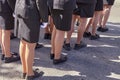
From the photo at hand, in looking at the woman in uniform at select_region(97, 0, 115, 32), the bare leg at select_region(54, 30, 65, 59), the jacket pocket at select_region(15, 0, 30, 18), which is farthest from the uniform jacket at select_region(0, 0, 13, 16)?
the woman in uniform at select_region(97, 0, 115, 32)

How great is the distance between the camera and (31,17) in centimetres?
391

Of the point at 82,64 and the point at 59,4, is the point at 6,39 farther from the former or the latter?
the point at 82,64

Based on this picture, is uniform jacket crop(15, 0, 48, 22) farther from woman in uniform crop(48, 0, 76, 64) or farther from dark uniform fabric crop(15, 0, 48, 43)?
woman in uniform crop(48, 0, 76, 64)

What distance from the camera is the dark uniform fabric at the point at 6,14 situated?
4.52 metres

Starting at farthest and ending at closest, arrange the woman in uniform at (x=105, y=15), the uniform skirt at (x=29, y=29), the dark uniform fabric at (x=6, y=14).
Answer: the woman in uniform at (x=105, y=15) → the dark uniform fabric at (x=6, y=14) → the uniform skirt at (x=29, y=29)

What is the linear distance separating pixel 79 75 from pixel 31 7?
145 cm

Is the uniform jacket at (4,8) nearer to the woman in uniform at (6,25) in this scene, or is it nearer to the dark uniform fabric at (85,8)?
the woman in uniform at (6,25)

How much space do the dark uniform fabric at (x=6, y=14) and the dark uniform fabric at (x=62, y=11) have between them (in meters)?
0.68

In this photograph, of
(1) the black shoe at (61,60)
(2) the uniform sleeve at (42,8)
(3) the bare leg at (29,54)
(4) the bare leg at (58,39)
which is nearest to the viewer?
(2) the uniform sleeve at (42,8)

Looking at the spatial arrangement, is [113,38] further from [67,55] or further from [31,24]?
[31,24]

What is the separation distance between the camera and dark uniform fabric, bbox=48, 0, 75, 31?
4.43 metres

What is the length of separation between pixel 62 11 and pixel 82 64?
109cm

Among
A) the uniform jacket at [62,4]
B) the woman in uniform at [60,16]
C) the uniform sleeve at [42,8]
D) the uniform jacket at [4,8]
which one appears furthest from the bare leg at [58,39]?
the uniform jacket at [4,8]

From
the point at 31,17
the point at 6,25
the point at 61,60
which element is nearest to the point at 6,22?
the point at 6,25
